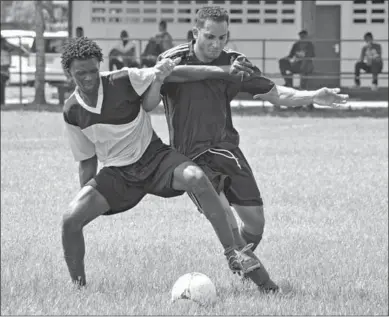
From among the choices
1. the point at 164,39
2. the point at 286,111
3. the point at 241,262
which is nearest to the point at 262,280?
the point at 241,262

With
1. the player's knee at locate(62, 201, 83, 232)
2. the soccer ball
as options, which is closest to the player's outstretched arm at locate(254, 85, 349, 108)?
the soccer ball

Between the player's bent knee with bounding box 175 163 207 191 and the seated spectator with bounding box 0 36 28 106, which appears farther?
the seated spectator with bounding box 0 36 28 106

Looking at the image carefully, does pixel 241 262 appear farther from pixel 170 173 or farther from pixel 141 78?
pixel 141 78

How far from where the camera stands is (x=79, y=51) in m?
6.37

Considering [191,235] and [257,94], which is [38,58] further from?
[257,94]

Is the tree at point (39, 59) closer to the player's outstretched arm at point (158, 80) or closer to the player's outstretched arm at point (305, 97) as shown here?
the player's outstretched arm at point (305, 97)

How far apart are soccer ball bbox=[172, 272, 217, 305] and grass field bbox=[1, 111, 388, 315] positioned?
2.7 inches

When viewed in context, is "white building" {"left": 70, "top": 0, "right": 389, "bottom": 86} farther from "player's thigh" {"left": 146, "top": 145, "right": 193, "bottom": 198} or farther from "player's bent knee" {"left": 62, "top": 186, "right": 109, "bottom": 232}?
"player's bent knee" {"left": 62, "top": 186, "right": 109, "bottom": 232}

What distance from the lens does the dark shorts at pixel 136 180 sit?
6551 millimetres

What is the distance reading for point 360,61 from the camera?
26016 millimetres

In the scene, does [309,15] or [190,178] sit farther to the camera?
[309,15]

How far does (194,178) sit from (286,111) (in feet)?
63.8

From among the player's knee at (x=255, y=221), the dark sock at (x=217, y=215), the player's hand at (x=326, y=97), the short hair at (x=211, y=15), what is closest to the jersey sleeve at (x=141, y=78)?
the short hair at (x=211, y=15)

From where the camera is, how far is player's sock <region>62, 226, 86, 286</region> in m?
6.67
